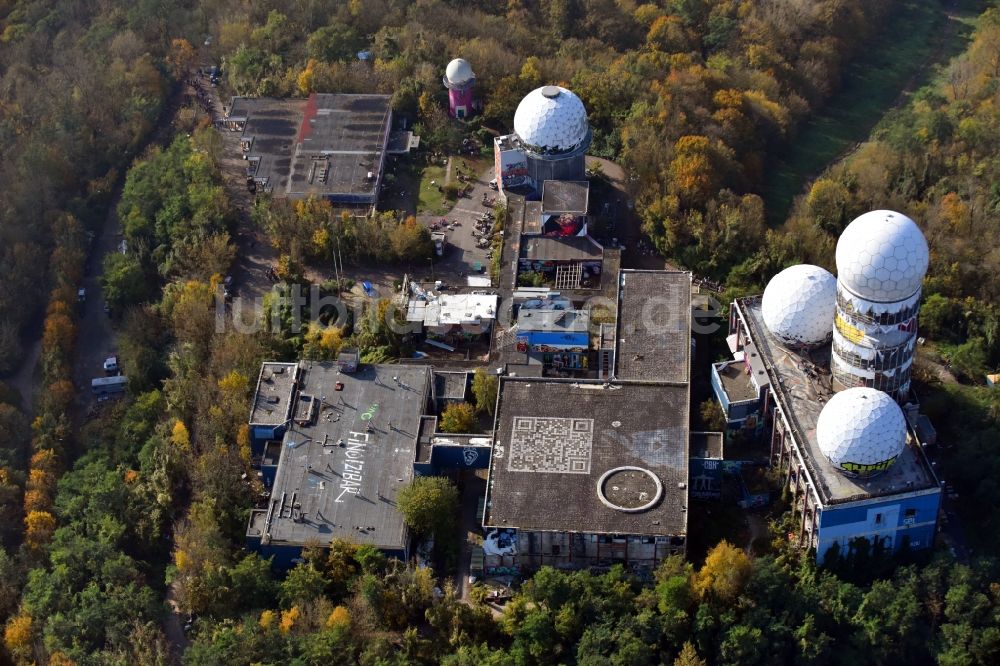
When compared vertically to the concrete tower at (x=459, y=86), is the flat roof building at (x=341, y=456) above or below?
below

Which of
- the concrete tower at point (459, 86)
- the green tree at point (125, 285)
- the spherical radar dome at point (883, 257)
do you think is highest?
the concrete tower at point (459, 86)

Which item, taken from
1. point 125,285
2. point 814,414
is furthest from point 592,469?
point 125,285

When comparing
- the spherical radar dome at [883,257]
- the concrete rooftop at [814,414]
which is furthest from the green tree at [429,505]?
the spherical radar dome at [883,257]

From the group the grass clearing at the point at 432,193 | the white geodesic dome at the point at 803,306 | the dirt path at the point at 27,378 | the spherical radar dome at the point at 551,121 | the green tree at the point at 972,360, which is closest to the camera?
the white geodesic dome at the point at 803,306

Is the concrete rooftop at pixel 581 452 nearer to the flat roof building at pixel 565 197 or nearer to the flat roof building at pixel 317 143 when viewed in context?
the flat roof building at pixel 565 197

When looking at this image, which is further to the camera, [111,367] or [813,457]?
[111,367]

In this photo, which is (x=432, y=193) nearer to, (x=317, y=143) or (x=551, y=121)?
(x=317, y=143)
